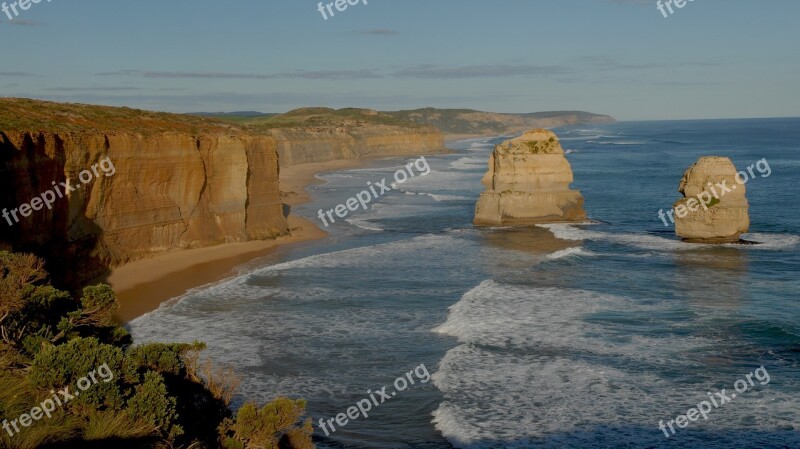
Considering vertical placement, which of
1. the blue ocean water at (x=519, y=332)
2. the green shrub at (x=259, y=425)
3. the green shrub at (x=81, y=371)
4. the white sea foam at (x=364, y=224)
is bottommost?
the white sea foam at (x=364, y=224)

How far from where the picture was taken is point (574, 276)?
106 ft

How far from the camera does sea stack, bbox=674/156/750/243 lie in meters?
38.5

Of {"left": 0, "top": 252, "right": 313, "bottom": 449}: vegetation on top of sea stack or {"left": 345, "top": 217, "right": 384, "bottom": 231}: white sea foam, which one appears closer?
{"left": 0, "top": 252, "right": 313, "bottom": 449}: vegetation on top of sea stack

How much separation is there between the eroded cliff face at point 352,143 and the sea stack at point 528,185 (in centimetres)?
5462

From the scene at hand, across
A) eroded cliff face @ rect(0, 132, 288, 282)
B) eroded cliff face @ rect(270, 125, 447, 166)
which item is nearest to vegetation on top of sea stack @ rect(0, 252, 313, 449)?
eroded cliff face @ rect(0, 132, 288, 282)

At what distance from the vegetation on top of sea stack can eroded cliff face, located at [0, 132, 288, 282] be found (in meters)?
10.5

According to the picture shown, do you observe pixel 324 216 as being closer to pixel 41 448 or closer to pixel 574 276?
pixel 574 276

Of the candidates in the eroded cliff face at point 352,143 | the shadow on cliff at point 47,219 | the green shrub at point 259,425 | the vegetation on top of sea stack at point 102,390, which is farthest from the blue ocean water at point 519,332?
the eroded cliff face at point 352,143

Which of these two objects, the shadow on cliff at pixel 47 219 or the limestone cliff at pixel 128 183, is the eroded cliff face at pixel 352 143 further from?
the shadow on cliff at pixel 47 219

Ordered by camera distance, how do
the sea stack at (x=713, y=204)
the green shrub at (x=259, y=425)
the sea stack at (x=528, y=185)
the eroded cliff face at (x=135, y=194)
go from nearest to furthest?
the green shrub at (x=259, y=425), the eroded cliff face at (x=135, y=194), the sea stack at (x=713, y=204), the sea stack at (x=528, y=185)

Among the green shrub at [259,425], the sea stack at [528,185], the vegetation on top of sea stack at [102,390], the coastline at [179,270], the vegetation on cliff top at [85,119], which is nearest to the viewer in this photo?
A: the vegetation on top of sea stack at [102,390]

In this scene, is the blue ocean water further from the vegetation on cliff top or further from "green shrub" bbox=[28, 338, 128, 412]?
the vegetation on cliff top

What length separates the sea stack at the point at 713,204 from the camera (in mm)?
38500

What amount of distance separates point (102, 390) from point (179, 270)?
22147mm
